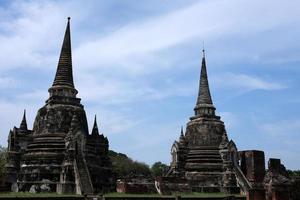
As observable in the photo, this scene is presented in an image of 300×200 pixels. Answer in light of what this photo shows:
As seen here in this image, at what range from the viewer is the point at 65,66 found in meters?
44.4

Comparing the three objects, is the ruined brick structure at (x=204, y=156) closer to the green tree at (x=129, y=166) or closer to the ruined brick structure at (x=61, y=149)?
the ruined brick structure at (x=61, y=149)

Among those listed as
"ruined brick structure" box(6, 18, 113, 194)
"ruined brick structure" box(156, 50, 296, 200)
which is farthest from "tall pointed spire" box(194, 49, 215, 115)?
"ruined brick structure" box(6, 18, 113, 194)

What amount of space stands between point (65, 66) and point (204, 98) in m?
16.1

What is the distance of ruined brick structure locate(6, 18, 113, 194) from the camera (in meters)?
37.0

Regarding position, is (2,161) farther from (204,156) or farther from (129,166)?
(129,166)

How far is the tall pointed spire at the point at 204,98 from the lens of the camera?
165ft

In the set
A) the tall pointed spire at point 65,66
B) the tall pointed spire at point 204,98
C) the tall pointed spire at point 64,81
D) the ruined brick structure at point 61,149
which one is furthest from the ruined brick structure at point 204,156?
the tall pointed spire at point 65,66

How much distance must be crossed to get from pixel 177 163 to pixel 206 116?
249 inches

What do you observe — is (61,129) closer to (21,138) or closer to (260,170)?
(21,138)

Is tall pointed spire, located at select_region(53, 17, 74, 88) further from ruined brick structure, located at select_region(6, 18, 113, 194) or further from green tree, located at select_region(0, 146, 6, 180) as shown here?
green tree, located at select_region(0, 146, 6, 180)

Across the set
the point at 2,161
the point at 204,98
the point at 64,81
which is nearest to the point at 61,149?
the point at 2,161

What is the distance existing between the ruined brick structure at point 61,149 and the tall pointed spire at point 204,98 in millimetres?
12155

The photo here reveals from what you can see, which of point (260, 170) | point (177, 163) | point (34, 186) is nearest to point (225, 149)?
point (177, 163)

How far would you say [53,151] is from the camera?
129 feet
